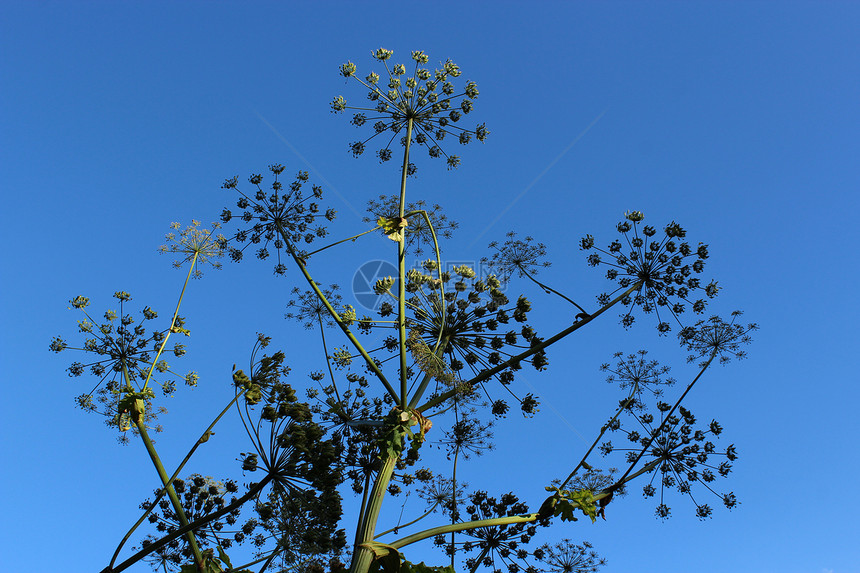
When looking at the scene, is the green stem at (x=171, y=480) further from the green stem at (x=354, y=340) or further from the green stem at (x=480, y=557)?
the green stem at (x=480, y=557)

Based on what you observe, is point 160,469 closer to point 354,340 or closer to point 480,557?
point 354,340

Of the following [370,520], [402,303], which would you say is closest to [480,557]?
[370,520]

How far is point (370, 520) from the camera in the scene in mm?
8211

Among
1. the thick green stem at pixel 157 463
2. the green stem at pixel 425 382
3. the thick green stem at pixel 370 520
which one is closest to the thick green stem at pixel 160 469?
the thick green stem at pixel 157 463

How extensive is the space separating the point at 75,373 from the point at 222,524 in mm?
5792

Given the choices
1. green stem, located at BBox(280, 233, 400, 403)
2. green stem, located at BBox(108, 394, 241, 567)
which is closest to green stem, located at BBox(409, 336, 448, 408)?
green stem, located at BBox(280, 233, 400, 403)

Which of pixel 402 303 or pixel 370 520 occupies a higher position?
pixel 402 303

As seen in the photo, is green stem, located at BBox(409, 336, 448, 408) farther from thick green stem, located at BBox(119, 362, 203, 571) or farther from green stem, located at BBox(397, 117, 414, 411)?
thick green stem, located at BBox(119, 362, 203, 571)

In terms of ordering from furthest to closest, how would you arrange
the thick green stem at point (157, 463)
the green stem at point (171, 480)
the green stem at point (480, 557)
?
1. the green stem at point (480, 557)
2. the thick green stem at point (157, 463)
3. the green stem at point (171, 480)

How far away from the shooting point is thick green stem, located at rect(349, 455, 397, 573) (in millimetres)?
7816

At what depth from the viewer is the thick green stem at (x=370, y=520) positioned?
7816mm

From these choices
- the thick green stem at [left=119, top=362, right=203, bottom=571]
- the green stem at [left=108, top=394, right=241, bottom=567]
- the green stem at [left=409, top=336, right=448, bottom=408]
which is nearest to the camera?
the green stem at [left=108, top=394, right=241, bottom=567]

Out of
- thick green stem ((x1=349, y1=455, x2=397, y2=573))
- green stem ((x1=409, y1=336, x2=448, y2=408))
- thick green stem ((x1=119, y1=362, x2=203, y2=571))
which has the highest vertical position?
green stem ((x1=409, y1=336, x2=448, y2=408))

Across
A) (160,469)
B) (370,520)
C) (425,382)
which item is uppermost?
(425,382)
